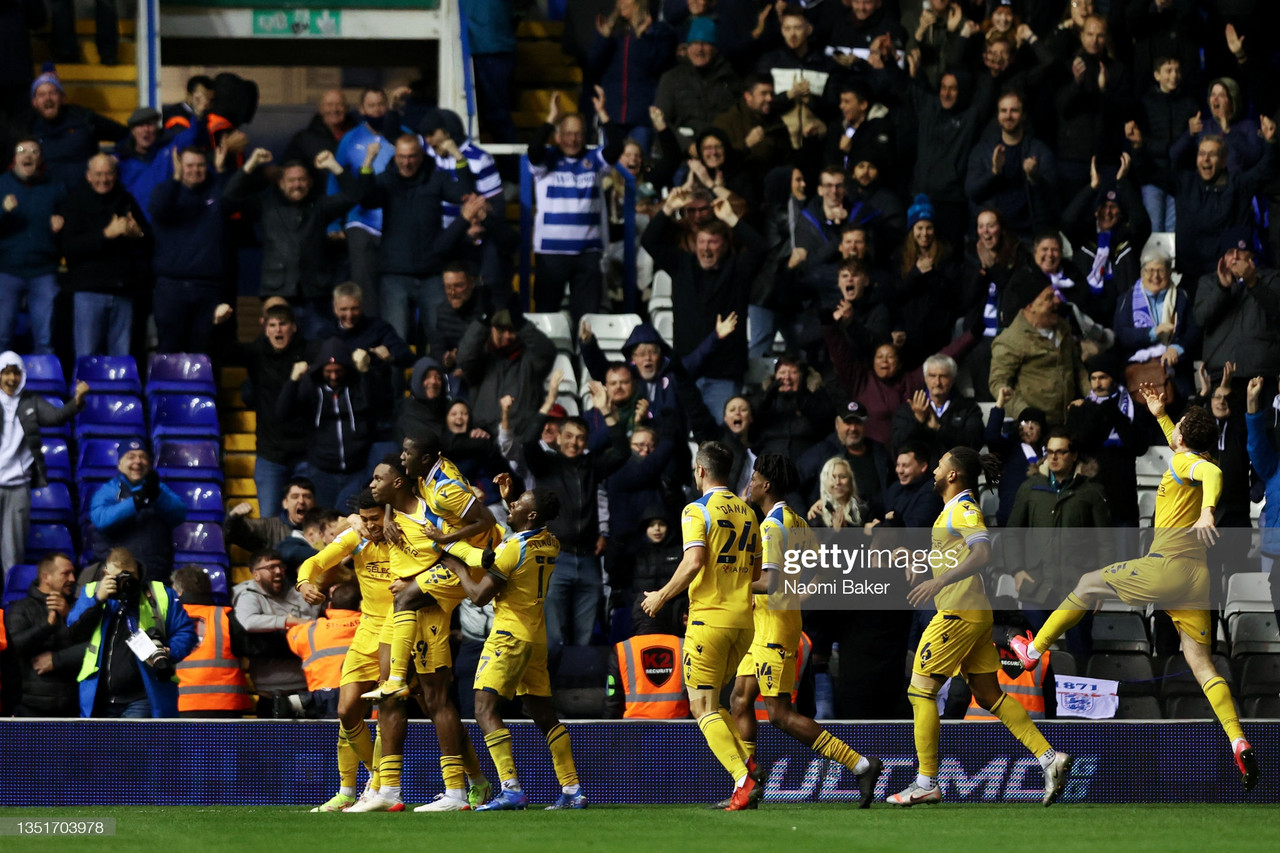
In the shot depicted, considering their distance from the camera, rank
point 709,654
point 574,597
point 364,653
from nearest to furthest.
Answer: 1. point 709,654
2. point 364,653
3. point 574,597

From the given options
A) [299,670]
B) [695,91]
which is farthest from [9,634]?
[695,91]

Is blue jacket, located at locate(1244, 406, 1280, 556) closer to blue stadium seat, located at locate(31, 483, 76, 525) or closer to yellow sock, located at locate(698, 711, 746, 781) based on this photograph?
yellow sock, located at locate(698, 711, 746, 781)

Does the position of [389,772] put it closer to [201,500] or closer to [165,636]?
[165,636]

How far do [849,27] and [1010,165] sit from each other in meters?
2.51

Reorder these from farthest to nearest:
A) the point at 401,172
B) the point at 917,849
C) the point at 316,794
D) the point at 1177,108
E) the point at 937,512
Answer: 1. the point at 1177,108
2. the point at 401,172
3. the point at 937,512
4. the point at 316,794
5. the point at 917,849

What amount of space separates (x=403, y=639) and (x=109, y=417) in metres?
5.32

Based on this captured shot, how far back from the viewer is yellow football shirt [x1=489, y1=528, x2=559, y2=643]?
11.4m

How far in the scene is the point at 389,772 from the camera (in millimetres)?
11484

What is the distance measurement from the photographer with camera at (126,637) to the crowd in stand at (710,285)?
4 centimetres

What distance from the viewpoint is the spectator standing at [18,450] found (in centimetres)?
1463

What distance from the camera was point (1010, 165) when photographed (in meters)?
16.7

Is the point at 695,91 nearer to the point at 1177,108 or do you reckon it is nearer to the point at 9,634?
the point at 1177,108

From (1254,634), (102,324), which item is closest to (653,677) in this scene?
(1254,634)

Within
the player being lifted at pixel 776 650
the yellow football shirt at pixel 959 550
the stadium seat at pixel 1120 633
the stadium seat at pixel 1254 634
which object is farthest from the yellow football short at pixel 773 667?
the stadium seat at pixel 1254 634
